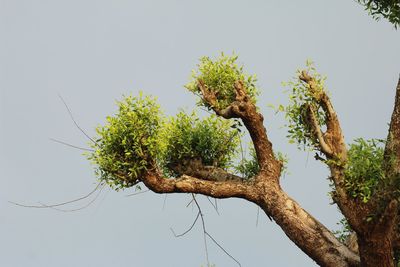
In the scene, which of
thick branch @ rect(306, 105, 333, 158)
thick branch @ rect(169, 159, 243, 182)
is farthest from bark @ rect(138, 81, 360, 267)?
thick branch @ rect(306, 105, 333, 158)

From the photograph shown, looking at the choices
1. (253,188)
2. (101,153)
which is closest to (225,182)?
(253,188)

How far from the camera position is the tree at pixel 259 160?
1756 centimetres

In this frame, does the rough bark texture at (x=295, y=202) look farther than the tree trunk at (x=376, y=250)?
Yes

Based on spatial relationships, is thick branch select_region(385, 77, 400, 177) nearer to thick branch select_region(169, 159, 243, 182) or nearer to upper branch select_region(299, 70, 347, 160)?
upper branch select_region(299, 70, 347, 160)

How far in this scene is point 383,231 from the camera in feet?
56.7

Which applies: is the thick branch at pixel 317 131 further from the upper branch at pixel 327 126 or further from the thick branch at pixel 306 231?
the thick branch at pixel 306 231

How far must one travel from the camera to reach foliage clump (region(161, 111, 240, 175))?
2166cm

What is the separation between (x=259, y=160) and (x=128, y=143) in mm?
4054

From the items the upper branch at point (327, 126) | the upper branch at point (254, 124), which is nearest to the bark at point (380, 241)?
the upper branch at point (327, 126)

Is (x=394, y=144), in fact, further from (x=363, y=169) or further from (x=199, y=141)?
(x=199, y=141)

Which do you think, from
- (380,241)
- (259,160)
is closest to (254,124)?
(259,160)

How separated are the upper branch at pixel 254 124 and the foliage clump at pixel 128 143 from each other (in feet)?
7.65

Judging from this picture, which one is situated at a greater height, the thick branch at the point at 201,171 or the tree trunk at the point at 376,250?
the thick branch at the point at 201,171

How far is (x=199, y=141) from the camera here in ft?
71.7
